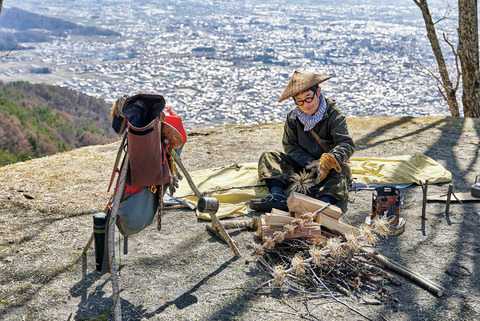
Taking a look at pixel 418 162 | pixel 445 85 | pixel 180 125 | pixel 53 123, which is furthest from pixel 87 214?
pixel 53 123

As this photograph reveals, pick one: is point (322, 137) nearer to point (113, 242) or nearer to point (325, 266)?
point (325, 266)

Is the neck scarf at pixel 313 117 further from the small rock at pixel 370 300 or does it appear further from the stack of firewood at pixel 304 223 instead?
the small rock at pixel 370 300

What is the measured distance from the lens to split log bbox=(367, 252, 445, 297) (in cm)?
301

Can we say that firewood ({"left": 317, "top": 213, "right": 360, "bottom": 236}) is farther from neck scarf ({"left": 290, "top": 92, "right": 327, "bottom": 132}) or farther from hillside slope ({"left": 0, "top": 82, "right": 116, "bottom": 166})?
hillside slope ({"left": 0, "top": 82, "right": 116, "bottom": 166})

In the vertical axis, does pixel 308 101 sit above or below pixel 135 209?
above

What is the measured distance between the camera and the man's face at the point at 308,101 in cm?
431

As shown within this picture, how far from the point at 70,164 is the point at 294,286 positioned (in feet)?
12.1

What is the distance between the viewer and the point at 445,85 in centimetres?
938

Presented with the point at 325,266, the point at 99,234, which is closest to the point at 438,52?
the point at 325,266

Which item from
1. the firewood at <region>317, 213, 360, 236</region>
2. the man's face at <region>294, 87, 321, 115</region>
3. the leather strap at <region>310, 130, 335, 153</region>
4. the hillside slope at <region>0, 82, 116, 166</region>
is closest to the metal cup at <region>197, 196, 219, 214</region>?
the firewood at <region>317, 213, 360, 236</region>

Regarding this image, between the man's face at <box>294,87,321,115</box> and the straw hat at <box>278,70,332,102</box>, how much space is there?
72mm

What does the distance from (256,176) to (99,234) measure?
7.43 feet

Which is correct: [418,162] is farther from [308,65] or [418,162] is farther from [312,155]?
[308,65]

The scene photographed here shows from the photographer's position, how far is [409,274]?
125 inches
